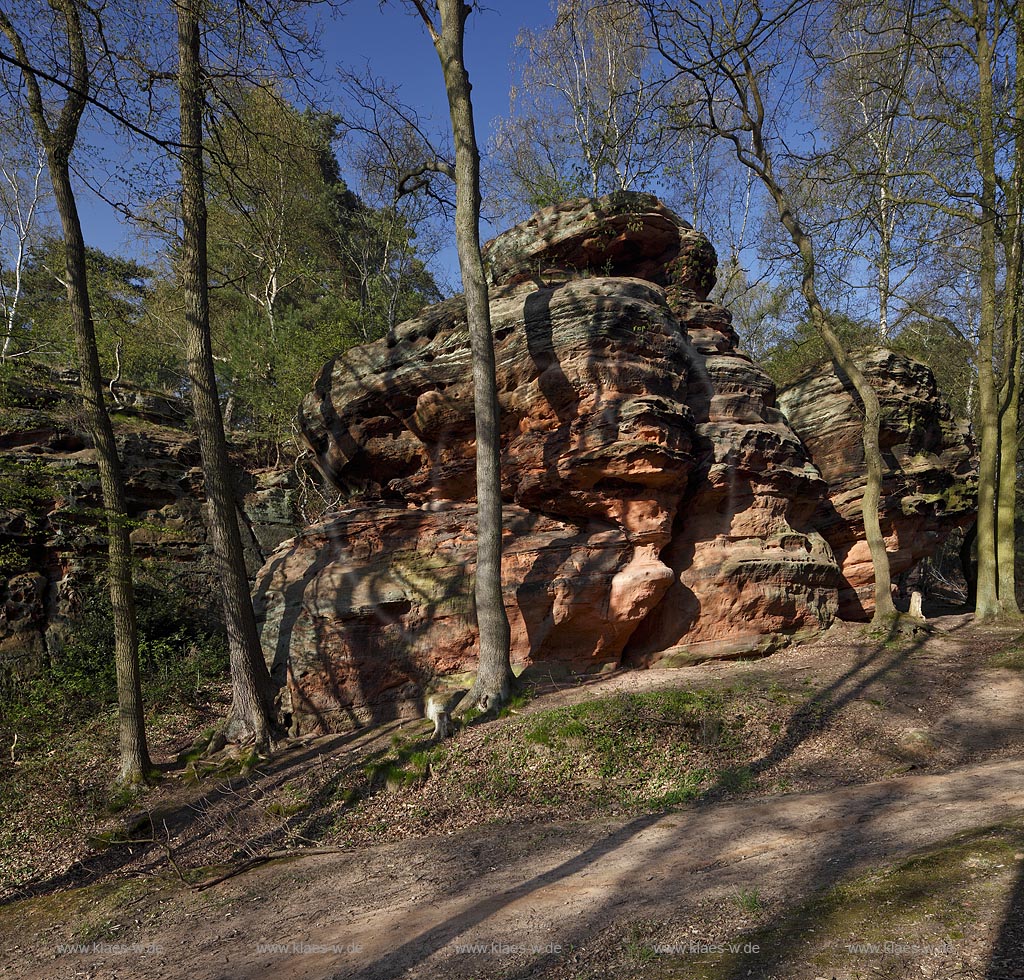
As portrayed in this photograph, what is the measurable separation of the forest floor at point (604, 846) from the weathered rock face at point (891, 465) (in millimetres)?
4390

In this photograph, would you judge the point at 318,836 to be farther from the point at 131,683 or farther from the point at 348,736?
the point at 131,683

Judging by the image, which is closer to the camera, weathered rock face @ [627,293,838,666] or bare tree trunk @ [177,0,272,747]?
bare tree trunk @ [177,0,272,747]

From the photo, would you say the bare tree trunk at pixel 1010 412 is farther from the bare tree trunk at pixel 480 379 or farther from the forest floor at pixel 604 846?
the bare tree trunk at pixel 480 379

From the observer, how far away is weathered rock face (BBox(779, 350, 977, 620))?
588 inches

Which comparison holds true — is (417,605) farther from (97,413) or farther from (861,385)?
(861,385)

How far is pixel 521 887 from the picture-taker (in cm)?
520

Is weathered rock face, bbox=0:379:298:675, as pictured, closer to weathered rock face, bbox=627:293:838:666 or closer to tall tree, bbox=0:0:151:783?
tall tree, bbox=0:0:151:783

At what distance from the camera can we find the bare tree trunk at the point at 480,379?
9.82 m

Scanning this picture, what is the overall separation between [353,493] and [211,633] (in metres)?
4.95

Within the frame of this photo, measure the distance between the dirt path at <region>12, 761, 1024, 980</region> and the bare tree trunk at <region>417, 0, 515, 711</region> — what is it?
317 cm

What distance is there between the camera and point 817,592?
12.8 m

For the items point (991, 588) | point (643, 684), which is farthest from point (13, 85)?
point (991, 588)

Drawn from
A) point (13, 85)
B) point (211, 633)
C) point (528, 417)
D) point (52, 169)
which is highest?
point (52, 169)

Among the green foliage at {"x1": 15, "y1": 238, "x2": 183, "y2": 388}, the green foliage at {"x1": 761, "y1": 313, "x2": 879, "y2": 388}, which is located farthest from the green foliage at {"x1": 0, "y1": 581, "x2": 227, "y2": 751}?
the green foliage at {"x1": 761, "y1": 313, "x2": 879, "y2": 388}
